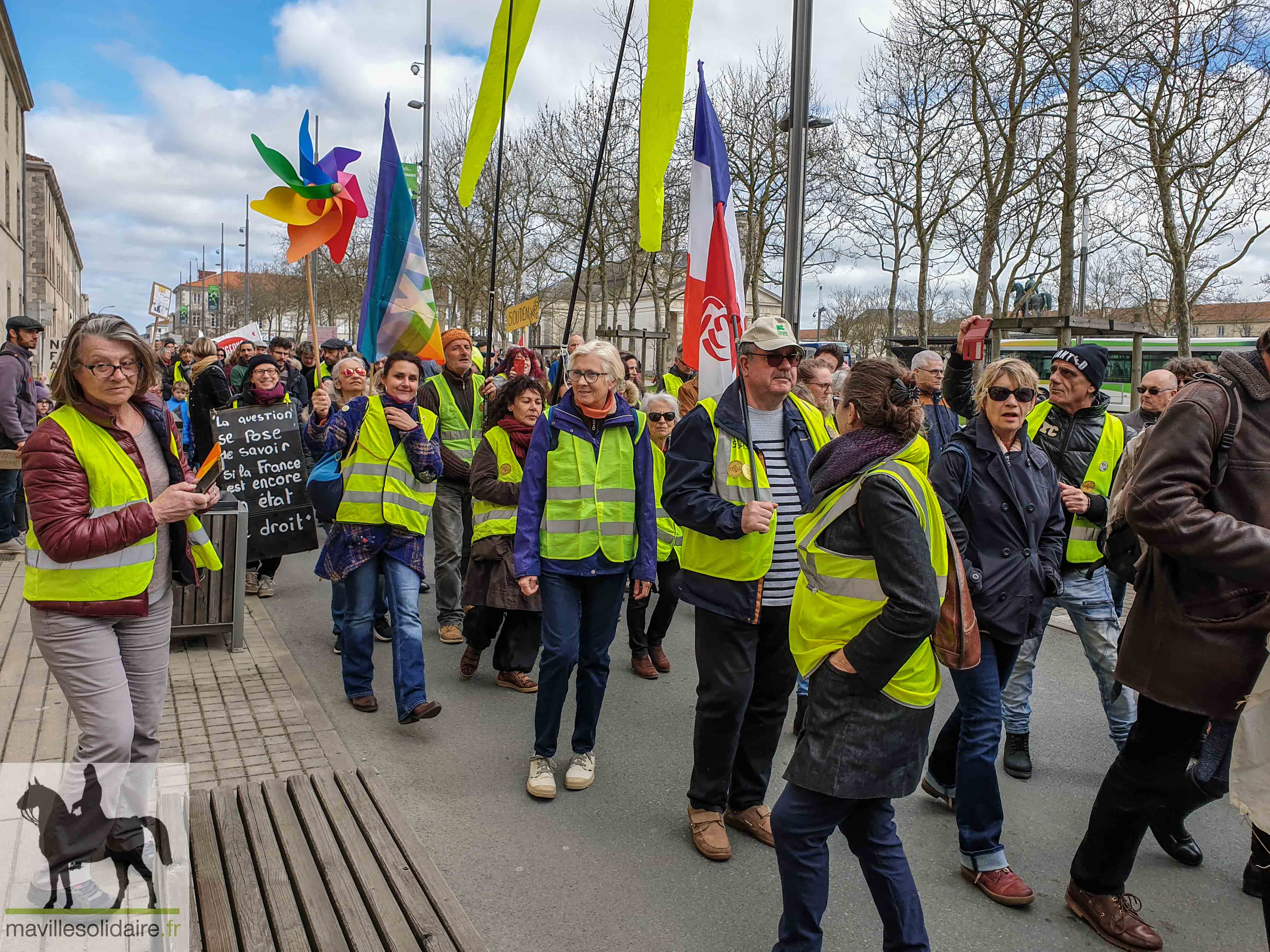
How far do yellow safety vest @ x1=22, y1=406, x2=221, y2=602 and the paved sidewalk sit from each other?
115cm

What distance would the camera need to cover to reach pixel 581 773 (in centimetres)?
423

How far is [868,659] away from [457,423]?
457 cm

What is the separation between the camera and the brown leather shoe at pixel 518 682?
5.47 metres

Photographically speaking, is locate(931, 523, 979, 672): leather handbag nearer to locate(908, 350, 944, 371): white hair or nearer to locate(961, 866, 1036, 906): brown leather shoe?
locate(961, 866, 1036, 906): brown leather shoe

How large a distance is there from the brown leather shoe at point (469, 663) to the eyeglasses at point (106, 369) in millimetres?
2979

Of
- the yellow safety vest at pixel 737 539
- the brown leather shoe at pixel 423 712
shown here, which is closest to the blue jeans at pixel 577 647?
the brown leather shoe at pixel 423 712

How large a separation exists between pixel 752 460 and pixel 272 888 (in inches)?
87.7

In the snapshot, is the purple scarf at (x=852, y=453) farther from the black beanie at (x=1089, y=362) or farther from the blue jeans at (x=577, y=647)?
the black beanie at (x=1089, y=362)

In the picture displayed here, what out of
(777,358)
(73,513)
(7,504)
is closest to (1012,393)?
(777,358)

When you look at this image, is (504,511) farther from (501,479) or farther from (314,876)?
(314,876)

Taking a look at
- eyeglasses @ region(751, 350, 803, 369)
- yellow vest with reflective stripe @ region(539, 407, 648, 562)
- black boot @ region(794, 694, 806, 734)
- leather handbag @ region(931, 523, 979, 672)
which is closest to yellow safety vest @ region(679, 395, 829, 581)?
eyeglasses @ region(751, 350, 803, 369)

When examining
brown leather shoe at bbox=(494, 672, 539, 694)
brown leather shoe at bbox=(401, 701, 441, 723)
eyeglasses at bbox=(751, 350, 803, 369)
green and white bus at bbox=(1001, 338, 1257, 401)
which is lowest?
brown leather shoe at bbox=(494, 672, 539, 694)

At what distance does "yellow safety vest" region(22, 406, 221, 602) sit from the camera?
2994 millimetres

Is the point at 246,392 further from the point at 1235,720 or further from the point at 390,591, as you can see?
the point at 1235,720
